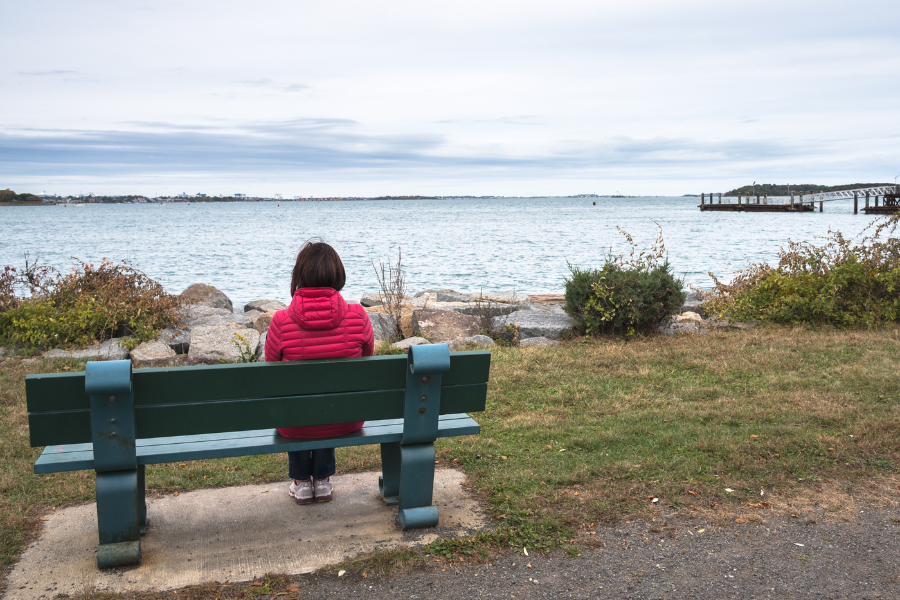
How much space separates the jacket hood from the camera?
339cm

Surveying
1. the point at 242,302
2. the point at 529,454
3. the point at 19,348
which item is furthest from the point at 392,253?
the point at 529,454

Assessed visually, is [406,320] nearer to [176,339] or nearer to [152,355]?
[176,339]

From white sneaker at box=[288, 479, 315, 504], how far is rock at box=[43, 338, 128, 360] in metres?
4.82

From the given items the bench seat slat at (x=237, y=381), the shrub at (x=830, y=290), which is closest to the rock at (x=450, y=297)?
the shrub at (x=830, y=290)

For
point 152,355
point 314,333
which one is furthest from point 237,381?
point 152,355

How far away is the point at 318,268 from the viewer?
11.0 feet

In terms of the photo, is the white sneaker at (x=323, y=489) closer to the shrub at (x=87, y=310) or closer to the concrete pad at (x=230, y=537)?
the concrete pad at (x=230, y=537)

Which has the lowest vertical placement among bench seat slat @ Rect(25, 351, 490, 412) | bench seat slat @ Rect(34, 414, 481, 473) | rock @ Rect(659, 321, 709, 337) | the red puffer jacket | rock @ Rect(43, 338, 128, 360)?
rock @ Rect(43, 338, 128, 360)

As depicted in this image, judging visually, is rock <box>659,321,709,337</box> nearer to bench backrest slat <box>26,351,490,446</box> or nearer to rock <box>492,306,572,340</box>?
rock <box>492,306,572,340</box>

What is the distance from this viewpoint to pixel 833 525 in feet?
11.8

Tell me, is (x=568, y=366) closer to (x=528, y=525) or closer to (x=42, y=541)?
(x=528, y=525)

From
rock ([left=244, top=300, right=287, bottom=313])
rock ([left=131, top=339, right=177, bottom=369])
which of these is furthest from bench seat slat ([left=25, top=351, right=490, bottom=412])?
rock ([left=244, top=300, right=287, bottom=313])

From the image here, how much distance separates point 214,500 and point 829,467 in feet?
12.3

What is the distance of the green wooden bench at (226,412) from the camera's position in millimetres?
2916
